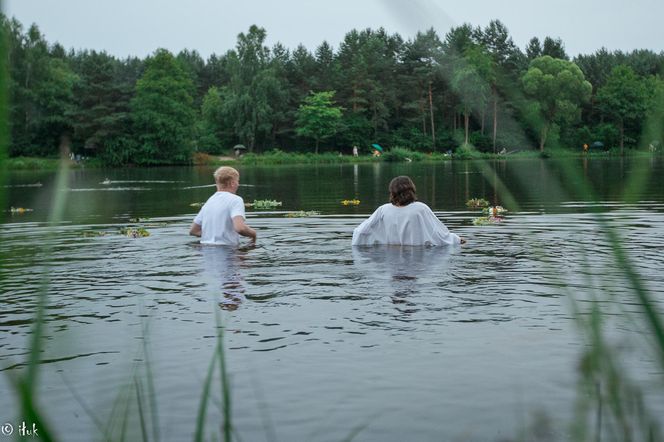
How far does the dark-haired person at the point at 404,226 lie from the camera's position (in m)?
13.2

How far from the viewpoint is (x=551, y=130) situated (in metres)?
1.46

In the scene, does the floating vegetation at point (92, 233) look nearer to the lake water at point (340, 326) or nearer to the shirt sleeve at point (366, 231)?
the lake water at point (340, 326)

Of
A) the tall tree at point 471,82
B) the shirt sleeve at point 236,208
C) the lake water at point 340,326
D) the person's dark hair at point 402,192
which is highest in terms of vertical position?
the tall tree at point 471,82

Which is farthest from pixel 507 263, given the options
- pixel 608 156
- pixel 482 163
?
pixel 608 156

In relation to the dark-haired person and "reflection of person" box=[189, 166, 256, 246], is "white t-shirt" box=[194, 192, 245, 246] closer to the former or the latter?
"reflection of person" box=[189, 166, 256, 246]

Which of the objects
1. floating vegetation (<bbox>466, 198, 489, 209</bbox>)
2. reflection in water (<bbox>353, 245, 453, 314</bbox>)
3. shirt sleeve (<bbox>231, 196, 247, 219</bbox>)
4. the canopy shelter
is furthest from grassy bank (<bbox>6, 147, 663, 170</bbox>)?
reflection in water (<bbox>353, 245, 453, 314</bbox>)

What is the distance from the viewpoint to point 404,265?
439 inches

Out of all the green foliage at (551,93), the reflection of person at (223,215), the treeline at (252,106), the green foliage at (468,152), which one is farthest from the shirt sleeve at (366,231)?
the treeline at (252,106)

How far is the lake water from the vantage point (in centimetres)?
392

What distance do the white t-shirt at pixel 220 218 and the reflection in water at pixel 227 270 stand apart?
0.68 ft

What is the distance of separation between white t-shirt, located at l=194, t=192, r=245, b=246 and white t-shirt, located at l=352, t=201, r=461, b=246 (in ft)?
6.35

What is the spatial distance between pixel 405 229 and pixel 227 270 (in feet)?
11.4

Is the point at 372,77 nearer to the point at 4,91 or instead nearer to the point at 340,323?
the point at 340,323

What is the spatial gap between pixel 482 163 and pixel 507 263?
31.3ft
